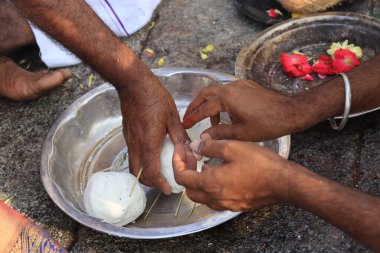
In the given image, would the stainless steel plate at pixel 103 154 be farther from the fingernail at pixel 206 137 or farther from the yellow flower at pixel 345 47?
the yellow flower at pixel 345 47

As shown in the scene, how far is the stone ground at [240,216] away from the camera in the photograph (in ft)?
7.66

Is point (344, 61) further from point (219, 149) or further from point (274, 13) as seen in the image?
point (219, 149)

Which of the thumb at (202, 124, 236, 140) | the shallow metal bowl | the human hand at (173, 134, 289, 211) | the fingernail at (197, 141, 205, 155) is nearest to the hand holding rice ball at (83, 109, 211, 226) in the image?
the thumb at (202, 124, 236, 140)

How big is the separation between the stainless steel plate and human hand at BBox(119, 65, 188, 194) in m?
0.17

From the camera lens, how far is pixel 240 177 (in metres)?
1.71

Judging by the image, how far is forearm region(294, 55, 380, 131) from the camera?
85.7 inches

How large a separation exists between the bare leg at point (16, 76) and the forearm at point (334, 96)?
1.59 m

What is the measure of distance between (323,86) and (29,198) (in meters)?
1.54

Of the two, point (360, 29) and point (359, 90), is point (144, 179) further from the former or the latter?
point (360, 29)

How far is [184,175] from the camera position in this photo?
1.82m

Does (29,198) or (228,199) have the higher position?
(228,199)

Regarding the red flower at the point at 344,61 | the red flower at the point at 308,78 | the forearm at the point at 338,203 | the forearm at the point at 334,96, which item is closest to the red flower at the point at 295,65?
the red flower at the point at 308,78

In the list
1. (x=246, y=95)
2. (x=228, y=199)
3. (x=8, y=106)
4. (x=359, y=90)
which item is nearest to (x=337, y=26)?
(x=359, y=90)

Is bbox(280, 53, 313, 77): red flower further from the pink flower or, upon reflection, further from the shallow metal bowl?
the pink flower
